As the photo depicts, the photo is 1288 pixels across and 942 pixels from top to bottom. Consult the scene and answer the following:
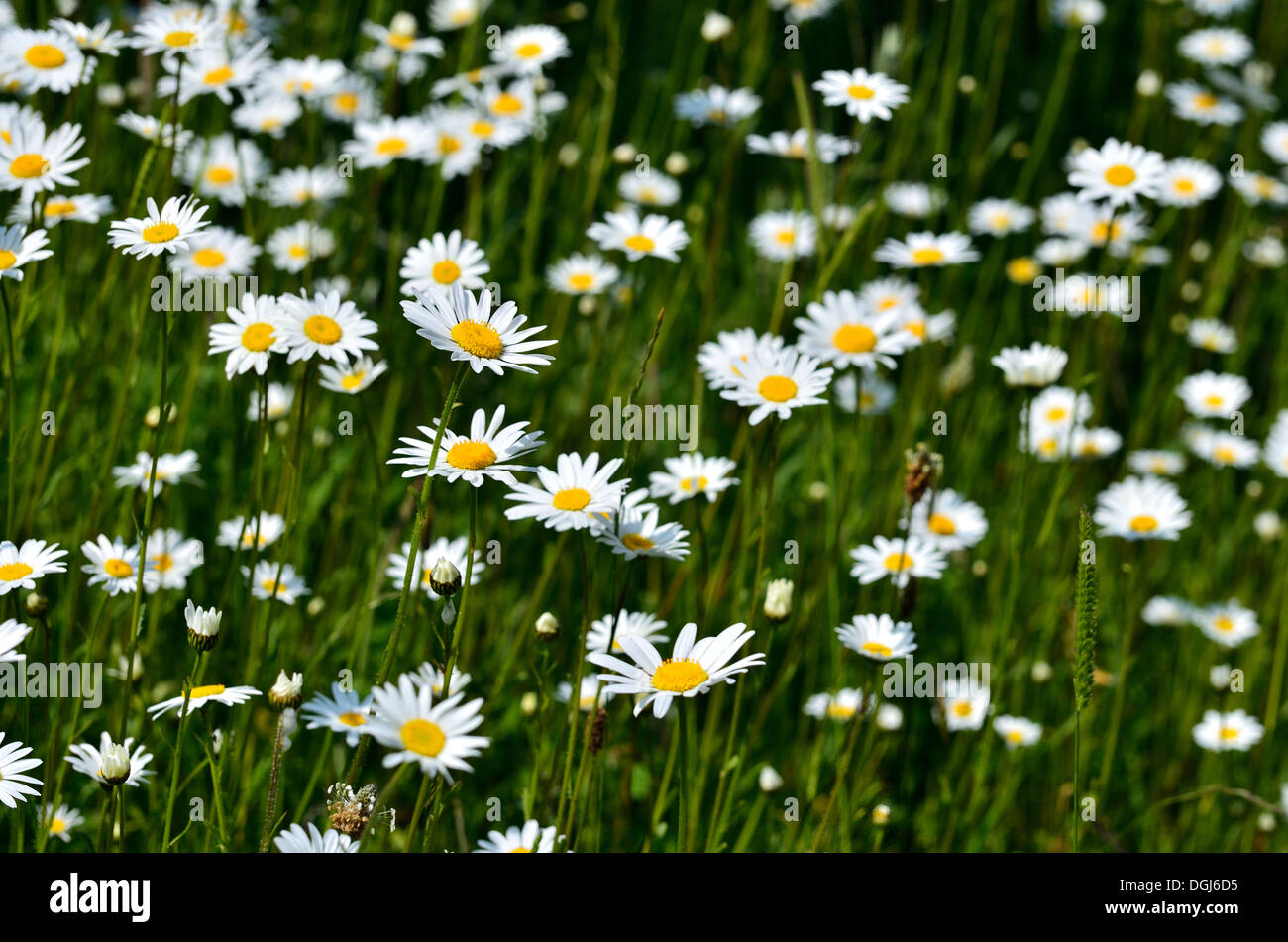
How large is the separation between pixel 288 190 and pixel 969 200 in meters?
2.42

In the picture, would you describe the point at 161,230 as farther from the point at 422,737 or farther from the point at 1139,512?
the point at 1139,512

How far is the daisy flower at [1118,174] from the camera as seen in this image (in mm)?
2965

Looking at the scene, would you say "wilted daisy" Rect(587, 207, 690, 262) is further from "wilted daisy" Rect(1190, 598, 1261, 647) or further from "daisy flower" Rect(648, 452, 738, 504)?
"wilted daisy" Rect(1190, 598, 1261, 647)

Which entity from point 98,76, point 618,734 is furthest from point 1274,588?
point 98,76

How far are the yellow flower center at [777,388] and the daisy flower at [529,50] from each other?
1.63 meters

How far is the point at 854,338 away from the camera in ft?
9.17

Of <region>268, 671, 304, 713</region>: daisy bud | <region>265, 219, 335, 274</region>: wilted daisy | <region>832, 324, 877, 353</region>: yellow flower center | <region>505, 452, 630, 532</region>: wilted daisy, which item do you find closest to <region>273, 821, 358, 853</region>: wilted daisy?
<region>268, 671, 304, 713</region>: daisy bud

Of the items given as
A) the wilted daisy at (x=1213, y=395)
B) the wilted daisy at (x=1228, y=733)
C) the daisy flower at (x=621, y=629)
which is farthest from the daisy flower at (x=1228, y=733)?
the daisy flower at (x=621, y=629)

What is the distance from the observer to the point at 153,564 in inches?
99.6

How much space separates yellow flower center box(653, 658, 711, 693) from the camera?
1790 millimetres

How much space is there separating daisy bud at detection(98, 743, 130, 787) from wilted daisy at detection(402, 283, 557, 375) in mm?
785

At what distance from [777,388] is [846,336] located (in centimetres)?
47

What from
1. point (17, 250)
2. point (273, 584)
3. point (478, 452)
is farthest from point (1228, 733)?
point (17, 250)
